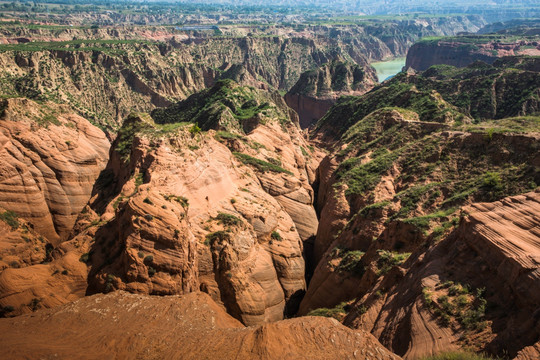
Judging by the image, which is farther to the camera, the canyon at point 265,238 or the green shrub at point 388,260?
the green shrub at point 388,260

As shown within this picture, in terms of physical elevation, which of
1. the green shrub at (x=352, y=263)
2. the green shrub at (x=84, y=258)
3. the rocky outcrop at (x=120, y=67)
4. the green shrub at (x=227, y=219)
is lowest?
the green shrub at (x=352, y=263)

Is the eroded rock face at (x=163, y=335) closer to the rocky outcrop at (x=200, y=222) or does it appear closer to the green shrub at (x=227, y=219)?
the rocky outcrop at (x=200, y=222)

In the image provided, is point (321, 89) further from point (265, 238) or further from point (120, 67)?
point (265, 238)

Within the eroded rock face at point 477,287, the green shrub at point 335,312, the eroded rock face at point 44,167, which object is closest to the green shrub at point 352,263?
the green shrub at point 335,312

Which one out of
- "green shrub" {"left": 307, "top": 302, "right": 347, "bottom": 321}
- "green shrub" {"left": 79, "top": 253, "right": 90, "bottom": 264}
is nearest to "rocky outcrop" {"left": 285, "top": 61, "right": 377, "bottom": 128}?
"green shrub" {"left": 307, "top": 302, "right": 347, "bottom": 321}

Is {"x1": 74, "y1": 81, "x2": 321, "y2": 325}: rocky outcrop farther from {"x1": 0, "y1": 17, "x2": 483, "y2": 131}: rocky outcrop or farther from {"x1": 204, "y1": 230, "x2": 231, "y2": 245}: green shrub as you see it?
{"x1": 0, "y1": 17, "x2": 483, "y2": 131}: rocky outcrop

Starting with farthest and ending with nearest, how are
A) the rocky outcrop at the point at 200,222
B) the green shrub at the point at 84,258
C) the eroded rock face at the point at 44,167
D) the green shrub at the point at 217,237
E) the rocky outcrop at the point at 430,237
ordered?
the eroded rock face at the point at 44,167 < the green shrub at the point at 217,237 < the green shrub at the point at 84,258 < the rocky outcrop at the point at 200,222 < the rocky outcrop at the point at 430,237

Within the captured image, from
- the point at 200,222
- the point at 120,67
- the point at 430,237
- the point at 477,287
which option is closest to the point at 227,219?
the point at 200,222
